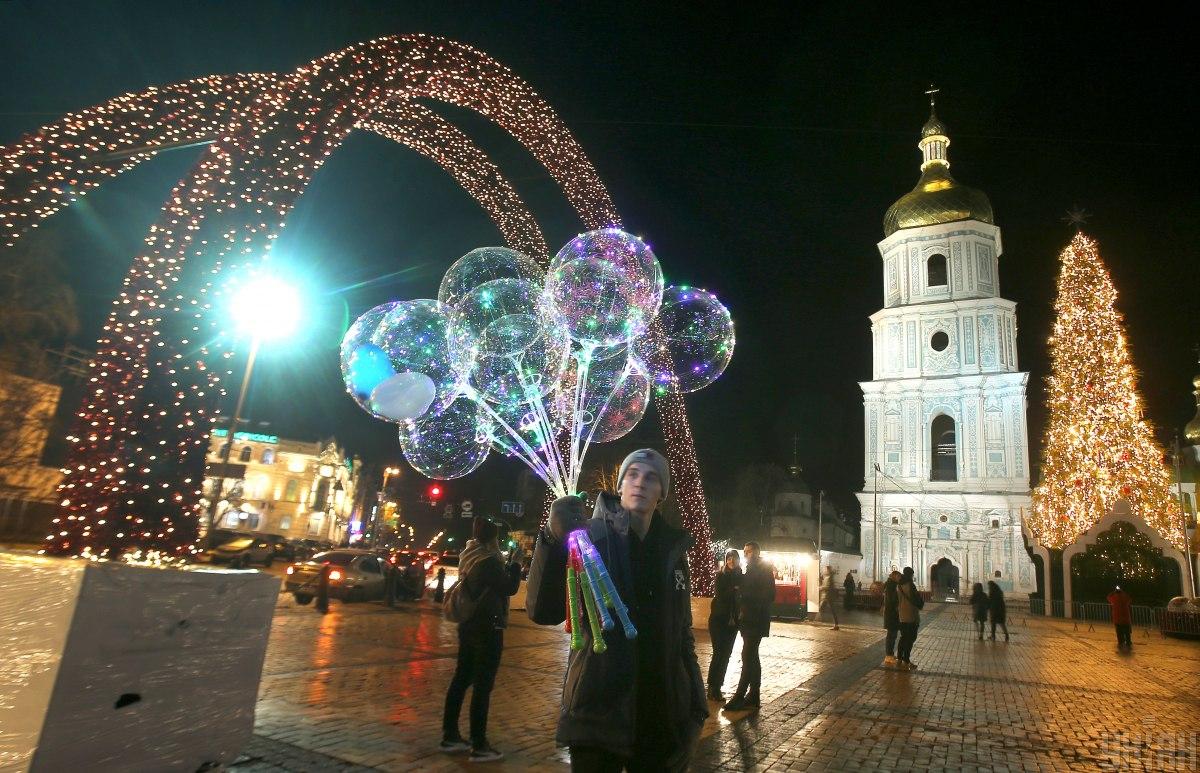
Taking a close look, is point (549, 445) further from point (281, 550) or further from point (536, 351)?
point (281, 550)

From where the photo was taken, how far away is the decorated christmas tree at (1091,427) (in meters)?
30.7

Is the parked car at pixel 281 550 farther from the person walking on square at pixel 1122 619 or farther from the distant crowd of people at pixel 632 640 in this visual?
the distant crowd of people at pixel 632 640

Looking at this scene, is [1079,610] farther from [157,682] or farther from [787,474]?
[787,474]

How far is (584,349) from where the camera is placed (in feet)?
26.1

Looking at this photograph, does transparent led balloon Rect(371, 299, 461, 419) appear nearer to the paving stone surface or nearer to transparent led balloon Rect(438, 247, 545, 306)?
transparent led balloon Rect(438, 247, 545, 306)

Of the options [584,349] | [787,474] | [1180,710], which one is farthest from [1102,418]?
[787,474]

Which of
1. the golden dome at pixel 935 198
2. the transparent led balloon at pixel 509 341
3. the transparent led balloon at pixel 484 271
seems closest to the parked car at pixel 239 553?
the transparent led balloon at pixel 484 271

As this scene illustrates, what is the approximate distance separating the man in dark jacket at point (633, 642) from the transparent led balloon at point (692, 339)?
19.1 feet

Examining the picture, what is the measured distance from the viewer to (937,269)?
158 feet

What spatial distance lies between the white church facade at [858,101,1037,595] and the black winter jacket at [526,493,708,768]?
4361cm

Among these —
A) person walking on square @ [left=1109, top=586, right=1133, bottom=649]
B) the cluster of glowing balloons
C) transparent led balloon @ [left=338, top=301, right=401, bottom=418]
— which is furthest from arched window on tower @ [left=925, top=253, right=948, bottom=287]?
transparent led balloon @ [left=338, top=301, right=401, bottom=418]

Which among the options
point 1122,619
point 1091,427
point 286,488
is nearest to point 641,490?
point 1122,619

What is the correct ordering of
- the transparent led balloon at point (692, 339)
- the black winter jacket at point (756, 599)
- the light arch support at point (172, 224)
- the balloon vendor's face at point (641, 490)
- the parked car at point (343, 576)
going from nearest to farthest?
1. the balloon vendor's face at point (641, 490)
2. the light arch support at point (172, 224)
3. the black winter jacket at point (756, 599)
4. the transparent led balloon at point (692, 339)
5. the parked car at point (343, 576)

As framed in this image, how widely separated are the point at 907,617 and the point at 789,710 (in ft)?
17.9
